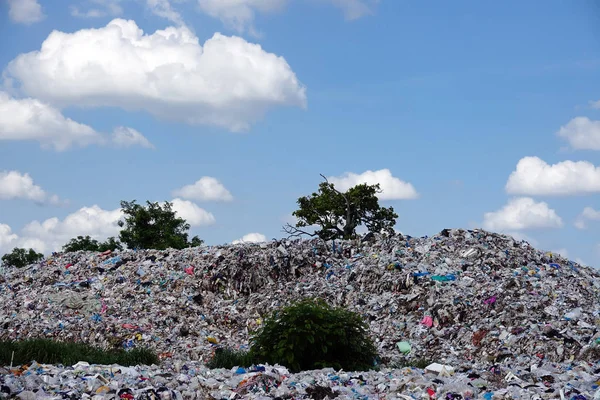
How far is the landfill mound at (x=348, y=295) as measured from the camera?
11375 millimetres

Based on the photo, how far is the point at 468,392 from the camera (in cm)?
656

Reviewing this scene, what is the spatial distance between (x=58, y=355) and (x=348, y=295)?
6.41m

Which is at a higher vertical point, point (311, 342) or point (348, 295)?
point (348, 295)

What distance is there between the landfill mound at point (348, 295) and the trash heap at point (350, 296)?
0.09 feet

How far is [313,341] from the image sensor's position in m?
8.79

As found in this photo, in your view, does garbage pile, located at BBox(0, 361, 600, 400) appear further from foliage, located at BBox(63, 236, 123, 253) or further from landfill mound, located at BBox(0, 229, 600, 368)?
foliage, located at BBox(63, 236, 123, 253)

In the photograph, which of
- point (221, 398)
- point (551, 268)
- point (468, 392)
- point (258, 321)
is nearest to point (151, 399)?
point (221, 398)

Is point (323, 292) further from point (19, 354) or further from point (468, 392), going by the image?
point (468, 392)

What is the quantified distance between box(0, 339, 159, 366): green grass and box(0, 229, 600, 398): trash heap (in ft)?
2.91

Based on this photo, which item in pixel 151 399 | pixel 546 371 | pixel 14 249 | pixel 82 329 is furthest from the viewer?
pixel 14 249

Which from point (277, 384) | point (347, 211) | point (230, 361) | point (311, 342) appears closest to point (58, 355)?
point (230, 361)

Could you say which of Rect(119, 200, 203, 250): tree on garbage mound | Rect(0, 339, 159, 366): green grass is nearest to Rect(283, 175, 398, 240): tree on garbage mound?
Rect(119, 200, 203, 250): tree on garbage mound

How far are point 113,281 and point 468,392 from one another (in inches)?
434

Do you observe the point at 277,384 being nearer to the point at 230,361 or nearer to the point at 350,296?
the point at 230,361
